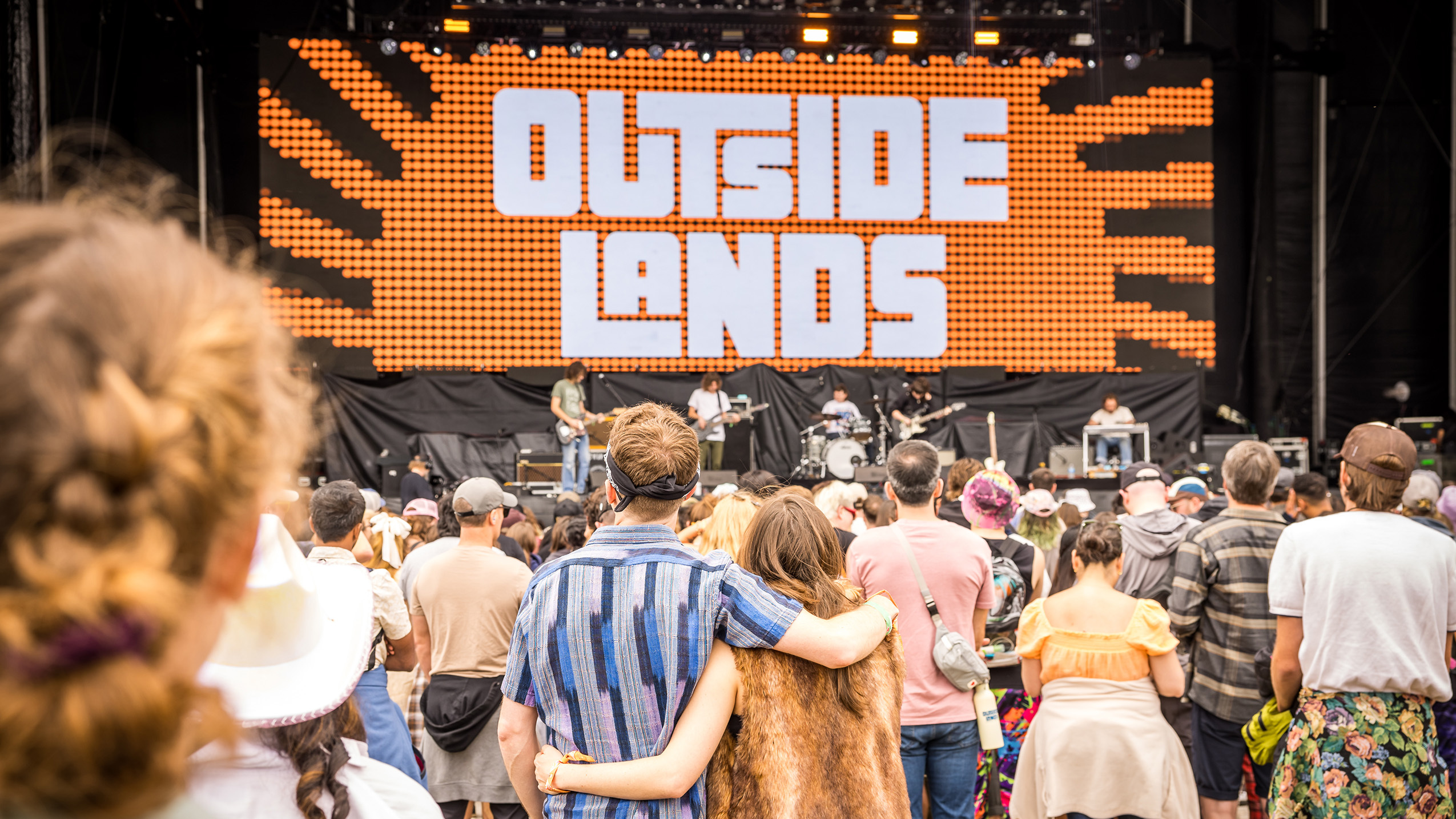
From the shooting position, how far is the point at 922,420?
1345 centimetres

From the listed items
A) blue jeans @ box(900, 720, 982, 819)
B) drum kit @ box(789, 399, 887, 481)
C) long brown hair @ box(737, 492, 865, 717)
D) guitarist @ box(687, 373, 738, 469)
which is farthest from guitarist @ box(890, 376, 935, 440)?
long brown hair @ box(737, 492, 865, 717)

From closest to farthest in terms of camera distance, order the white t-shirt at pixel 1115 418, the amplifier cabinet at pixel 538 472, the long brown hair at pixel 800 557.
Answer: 1. the long brown hair at pixel 800 557
2. the amplifier cabinet at pixel 538 472
3. the white t-shirt at pixel 1115 418

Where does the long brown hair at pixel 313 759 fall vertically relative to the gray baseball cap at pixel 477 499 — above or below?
below

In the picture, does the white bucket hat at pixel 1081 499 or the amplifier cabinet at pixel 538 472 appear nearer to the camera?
the white bucket hat at pixel 1081 499

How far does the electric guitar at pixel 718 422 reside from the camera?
496 inches

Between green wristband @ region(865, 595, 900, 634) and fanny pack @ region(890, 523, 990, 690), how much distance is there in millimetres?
1093

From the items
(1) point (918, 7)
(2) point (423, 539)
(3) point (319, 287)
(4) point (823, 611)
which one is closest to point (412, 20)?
(3) point (319, 287)

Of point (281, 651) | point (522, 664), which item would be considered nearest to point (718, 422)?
point (522, 664)

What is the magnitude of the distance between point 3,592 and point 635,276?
12.9m

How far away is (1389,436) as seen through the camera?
3.21 m

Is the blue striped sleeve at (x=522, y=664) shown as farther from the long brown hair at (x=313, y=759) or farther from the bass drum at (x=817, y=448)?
the bass drum at (x=817, y=448)

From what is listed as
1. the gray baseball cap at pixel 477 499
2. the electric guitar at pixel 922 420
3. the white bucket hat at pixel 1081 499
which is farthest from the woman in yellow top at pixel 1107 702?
the electric guitar at pixel 922 420

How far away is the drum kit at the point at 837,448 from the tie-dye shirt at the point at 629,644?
34.1ft

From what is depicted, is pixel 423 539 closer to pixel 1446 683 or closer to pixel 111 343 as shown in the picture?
pixel 1446 683
